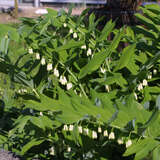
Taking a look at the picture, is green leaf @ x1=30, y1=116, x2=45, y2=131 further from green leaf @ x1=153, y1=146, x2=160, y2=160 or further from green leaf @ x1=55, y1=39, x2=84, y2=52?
green leaf @ x1=153, y1=146, x2=160, y2=160

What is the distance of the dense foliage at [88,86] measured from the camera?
1622 millimetres

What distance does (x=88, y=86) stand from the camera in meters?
2.12

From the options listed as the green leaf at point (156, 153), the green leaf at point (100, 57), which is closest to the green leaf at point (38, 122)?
the green leaf at point (100, 57)

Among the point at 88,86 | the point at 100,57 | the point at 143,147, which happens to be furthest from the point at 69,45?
the point at 143,147

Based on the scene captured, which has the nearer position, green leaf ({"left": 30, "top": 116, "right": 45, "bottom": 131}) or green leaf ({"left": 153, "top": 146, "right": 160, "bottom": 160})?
green leaf ({"left": 153, "top": 146, "right": 160, "bottom": 160})

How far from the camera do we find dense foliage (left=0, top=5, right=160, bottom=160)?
1.62 m

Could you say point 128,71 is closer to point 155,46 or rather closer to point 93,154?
point 155,46

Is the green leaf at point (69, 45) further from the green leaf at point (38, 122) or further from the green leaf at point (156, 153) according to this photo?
the green leaf at point (156, 153)

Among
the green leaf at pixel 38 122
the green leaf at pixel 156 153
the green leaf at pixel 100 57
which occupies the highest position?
the green leaf at pixel 100 57

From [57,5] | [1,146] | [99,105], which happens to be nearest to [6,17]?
[57,5]

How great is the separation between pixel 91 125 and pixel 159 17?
718 mm

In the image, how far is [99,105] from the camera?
1.64 meters

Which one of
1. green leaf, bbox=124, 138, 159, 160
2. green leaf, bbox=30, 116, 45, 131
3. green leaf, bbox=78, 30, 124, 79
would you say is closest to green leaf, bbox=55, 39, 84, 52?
green leaf, bbox=78, 30, 124, 79

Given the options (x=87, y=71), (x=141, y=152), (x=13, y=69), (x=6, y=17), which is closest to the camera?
(x=141, y=152)
